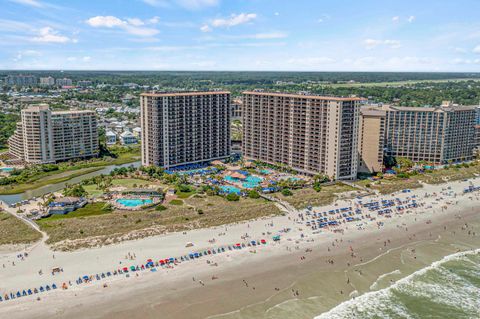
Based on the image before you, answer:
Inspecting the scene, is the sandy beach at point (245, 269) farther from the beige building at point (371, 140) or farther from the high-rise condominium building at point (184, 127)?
the high-rise condominium building at point (184, 127)

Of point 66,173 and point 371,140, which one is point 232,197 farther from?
point 66,173

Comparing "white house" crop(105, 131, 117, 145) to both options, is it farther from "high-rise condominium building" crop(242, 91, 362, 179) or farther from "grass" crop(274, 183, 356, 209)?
"grass" crop(274, 183, 356, 209)

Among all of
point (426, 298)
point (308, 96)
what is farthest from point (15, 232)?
point (308, 96)

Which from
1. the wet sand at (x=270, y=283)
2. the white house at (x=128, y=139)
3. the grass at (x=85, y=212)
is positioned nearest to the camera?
the wet sand at (x=270, y=283)

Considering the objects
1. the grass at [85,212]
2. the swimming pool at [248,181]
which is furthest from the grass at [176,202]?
the swimming pool at [248,181]

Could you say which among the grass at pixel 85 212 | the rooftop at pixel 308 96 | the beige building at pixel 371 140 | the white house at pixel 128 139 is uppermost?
the rooftop at pixel 308 96

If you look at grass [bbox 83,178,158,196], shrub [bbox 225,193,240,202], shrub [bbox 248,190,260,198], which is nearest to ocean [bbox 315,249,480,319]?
shrub [bbox 248,190,260,198]
